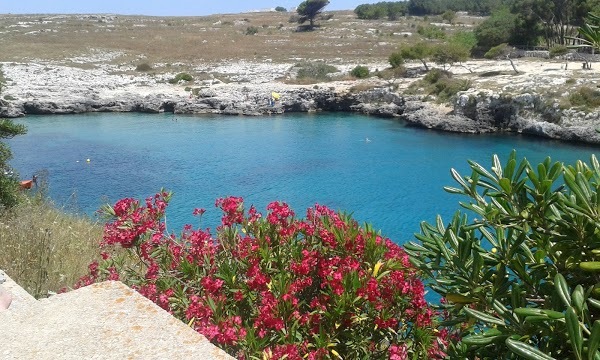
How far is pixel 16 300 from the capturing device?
3.51 metres

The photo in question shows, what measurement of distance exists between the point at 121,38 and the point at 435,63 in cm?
3897

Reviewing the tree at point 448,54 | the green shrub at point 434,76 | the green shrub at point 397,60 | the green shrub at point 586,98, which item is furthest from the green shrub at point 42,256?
the green shrub at point 397,60

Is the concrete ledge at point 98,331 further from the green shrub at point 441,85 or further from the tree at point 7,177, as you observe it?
the green shrub at point 441,85

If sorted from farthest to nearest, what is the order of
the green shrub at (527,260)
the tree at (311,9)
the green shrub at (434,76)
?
the tree at (311,9) < the green shrub at (434,76) < the green shrub at (527,260)

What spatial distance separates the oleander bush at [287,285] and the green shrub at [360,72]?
39.6 metres

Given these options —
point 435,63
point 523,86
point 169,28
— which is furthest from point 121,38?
point 523,86

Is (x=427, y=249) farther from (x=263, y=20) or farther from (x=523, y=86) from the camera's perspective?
(x=263, y=20)

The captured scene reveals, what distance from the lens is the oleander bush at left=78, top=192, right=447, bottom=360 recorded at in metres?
3.35

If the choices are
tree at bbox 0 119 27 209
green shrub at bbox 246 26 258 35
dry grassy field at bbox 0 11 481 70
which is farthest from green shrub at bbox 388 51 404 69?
tree at bbox 0 119 27 209

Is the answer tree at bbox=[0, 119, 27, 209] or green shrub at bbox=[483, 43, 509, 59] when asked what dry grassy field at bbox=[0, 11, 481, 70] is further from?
tree at bbox=[0, 119, 27, 209]

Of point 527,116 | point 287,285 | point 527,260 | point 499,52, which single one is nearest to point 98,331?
point 287,285

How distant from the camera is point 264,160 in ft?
82.2

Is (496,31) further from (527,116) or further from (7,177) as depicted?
(7,177)

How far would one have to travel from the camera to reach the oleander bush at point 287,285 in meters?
3.35
